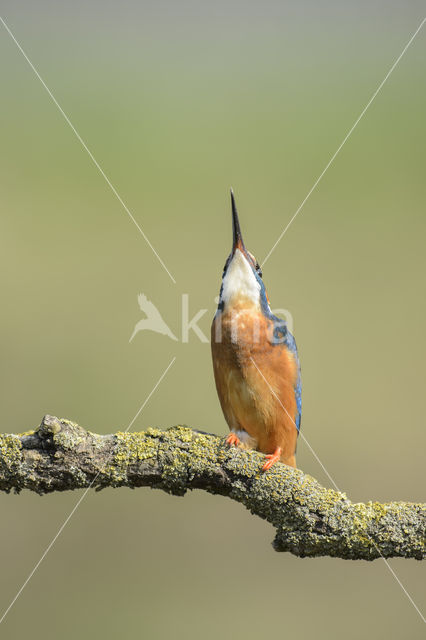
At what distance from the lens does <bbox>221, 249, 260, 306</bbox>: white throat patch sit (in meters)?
4.36

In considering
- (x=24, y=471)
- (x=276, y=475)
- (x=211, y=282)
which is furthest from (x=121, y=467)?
(x=211, y=282)

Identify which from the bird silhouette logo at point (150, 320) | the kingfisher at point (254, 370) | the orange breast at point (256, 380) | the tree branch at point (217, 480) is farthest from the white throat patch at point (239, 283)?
the bird silhouette logo at point (150, 320)

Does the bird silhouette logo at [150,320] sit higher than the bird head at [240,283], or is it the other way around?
the bird silhouette logo at [150,320]

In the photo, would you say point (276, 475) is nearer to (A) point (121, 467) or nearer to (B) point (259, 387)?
(A) point (121, 467)

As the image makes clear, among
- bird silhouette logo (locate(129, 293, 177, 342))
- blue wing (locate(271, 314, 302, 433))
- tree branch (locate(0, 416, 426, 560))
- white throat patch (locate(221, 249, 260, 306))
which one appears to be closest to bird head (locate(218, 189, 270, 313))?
white throat patch (locate(221, 249, 260, 306))

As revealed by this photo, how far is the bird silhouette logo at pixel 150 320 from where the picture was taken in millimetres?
7324

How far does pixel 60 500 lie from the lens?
23.9 feet

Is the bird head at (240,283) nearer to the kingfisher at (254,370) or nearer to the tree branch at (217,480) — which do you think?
the kingfisher at (254,370)

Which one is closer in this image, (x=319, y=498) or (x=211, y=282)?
(x=319, y=498)

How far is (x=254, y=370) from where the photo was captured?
13.7 feet

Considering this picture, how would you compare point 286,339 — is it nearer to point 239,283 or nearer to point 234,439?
point 239,283

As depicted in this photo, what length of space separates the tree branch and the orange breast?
0.85 metres

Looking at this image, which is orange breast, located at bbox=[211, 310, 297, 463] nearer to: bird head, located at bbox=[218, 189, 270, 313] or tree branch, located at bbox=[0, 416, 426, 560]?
bird head, located at bbox=[218, 189, 270, 313]

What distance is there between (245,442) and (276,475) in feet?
3.30
